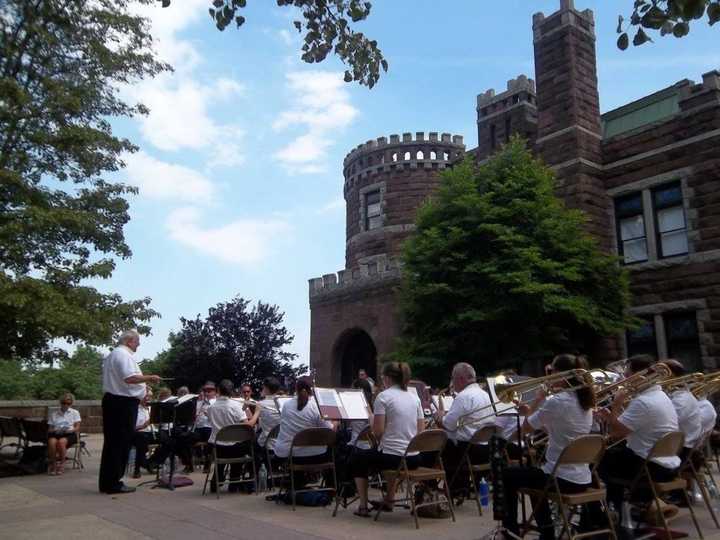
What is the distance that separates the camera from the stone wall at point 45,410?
1847 centimetres

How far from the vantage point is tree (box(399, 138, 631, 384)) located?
1764 centimetres

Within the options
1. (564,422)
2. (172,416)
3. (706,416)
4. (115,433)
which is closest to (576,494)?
(564,422)

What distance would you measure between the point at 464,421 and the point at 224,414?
3.74 m

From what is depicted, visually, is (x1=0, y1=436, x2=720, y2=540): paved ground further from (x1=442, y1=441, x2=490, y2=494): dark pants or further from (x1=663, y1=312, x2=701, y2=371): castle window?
(x1=663, y1=312, x2=701, y2=371): castle window

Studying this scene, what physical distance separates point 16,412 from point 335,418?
13.8 metres

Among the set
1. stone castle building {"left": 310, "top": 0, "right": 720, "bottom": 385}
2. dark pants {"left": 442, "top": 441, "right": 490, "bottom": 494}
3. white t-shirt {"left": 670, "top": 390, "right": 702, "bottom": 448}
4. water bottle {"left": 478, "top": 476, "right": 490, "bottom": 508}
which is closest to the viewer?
white t-shirt {"left": 670, "top": 390, "right": 702, "bottom": 448}

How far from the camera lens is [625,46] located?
505cm

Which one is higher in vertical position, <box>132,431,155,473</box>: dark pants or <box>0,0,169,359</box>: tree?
<box>0,0,169,359</box>: tree

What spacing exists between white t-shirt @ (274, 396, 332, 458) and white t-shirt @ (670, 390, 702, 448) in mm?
4038

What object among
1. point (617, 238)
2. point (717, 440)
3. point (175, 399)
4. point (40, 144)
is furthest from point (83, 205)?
point (617, 238)

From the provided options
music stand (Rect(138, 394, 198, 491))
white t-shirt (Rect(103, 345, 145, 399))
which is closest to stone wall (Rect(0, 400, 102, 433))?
music stand (Rect(138, 394, 198, 491))

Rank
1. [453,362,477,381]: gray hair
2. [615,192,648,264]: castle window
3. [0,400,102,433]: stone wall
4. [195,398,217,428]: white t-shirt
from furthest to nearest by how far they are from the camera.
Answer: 1. [615,192,648,264]: castle window
2. [0,400,102,433]: stone wall
3. [195,398,217,428]: white t-shirt
4. [453,362,477,381]: gray hair

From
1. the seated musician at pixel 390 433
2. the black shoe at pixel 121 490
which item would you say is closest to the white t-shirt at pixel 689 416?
the seated musician at pixel 390 433

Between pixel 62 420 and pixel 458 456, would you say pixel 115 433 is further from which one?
pixel 458 456
